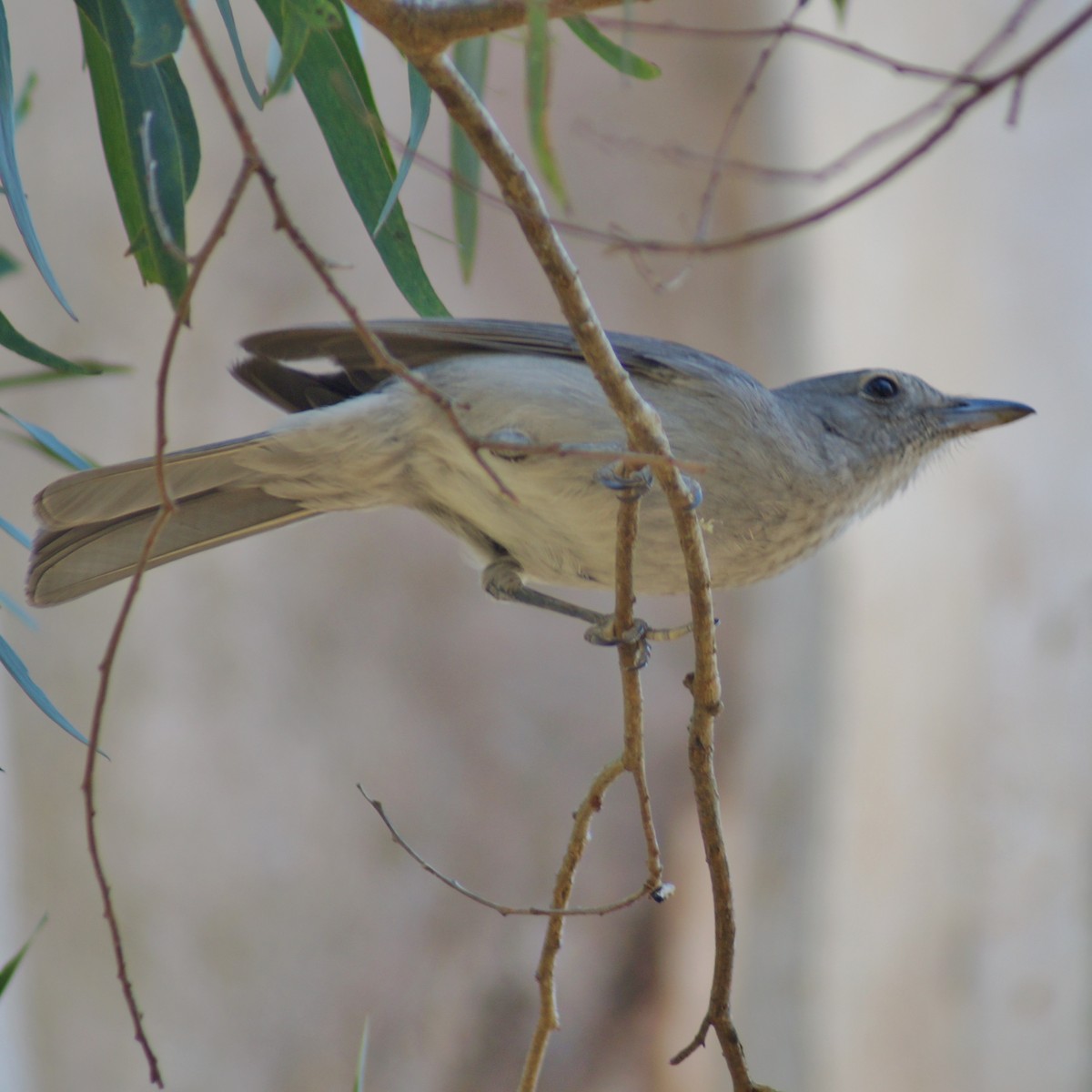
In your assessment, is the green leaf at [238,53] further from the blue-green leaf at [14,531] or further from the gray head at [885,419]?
the gray head at [885,419]

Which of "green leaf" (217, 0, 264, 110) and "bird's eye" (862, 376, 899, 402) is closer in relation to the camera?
"green leaf" (217, 0, 264, 110)

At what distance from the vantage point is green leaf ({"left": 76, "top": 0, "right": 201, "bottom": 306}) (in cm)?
196

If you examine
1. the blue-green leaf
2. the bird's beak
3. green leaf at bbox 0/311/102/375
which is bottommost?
the blue-green leaf

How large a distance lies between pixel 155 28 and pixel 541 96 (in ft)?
2.50

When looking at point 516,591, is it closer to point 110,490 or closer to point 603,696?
point 110,490

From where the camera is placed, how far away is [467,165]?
2176 mm

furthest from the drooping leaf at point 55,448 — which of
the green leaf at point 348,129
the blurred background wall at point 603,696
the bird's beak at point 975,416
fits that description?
the blurred background wall at point 603,696

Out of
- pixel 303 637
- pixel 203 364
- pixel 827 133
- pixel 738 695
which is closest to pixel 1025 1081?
pixel 738 695

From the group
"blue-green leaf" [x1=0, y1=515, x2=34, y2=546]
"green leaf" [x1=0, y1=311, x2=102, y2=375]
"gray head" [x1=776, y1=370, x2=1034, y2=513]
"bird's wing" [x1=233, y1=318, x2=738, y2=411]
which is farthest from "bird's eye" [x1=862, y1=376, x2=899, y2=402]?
"blue-green leaf" [x1=0, y1=515, x2=34, y2=546]

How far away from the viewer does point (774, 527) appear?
230 centimetres

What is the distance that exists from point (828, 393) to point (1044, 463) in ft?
11.4

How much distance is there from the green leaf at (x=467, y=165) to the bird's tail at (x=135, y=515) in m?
0.63

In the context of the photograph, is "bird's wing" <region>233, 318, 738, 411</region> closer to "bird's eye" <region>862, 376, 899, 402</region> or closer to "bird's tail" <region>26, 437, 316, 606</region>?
"bird's tail" <region>26, 437, 316, 606</region>

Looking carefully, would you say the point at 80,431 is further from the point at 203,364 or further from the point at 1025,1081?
the point at 1025,1081
